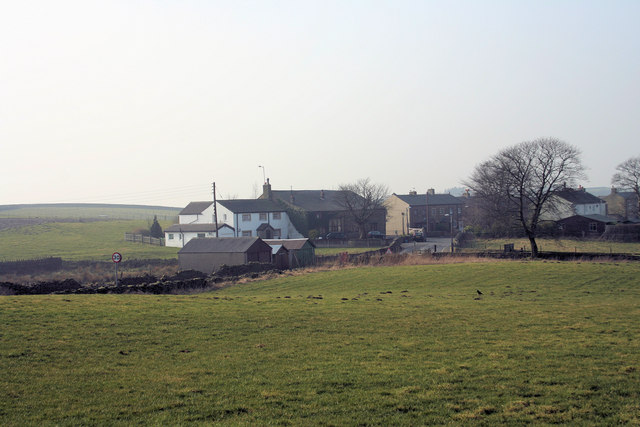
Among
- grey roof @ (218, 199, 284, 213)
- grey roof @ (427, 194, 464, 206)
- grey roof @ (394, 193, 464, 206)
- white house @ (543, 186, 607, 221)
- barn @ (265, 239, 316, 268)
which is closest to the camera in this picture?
barn @ (265, 239, 316, 268)

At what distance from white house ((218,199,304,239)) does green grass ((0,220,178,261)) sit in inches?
443

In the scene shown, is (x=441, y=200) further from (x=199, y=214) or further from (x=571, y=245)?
(x=199, y=214)

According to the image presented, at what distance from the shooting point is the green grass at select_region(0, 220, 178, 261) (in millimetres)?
73125

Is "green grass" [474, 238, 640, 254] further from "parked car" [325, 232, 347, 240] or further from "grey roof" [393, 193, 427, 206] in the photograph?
"grey roof" [393, 193, 427, 206]

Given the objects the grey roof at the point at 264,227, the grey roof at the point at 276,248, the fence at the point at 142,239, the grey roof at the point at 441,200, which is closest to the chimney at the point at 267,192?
the grey roof at the point at 264,227

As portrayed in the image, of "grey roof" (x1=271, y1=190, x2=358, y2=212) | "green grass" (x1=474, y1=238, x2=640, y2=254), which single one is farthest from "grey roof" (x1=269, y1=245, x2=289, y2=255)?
"grey roof" (x1=271, y1=190, x2=358, y2=212)

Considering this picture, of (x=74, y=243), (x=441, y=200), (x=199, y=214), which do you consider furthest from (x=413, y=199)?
(x=74, y=243)

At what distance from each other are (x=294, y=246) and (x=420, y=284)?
26.6 m

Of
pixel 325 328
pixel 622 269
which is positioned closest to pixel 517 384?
pixel 325 328

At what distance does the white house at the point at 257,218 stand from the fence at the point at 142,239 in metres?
11.0

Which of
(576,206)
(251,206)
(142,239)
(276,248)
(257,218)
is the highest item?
(251,206)

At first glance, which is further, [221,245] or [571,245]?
[571,245]

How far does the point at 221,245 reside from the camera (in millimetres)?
53844

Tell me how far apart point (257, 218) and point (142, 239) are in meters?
21.2
